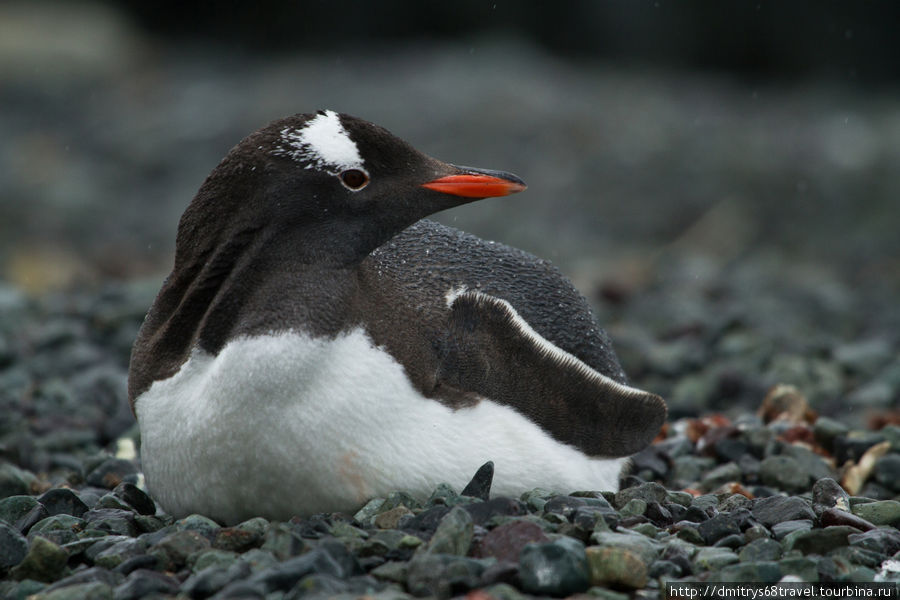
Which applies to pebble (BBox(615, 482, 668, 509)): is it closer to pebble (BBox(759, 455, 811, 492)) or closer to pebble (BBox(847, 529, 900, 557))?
pebble (BBox(847, 529, 900, 557))

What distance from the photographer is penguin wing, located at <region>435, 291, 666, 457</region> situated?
15.2 feet

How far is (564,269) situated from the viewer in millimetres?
13156

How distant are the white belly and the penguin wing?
152 mm

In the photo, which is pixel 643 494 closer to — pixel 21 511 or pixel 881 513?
pixel 881 513

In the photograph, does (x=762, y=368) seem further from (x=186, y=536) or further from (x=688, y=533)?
(x=186, y=536)

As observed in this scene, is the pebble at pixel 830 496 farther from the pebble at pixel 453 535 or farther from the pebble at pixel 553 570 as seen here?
the pebble at pixel 453 535

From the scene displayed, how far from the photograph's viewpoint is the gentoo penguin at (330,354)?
13.7ft

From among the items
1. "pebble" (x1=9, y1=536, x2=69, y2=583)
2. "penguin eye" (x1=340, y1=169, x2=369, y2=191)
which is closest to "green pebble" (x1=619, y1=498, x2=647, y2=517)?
"penguin eye" (x1=340, y1=169, x2=369, y2=191)

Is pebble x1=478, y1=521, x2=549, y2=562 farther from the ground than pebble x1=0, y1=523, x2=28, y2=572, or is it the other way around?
pebble x1=478, y1=521, x2=549, y2=562

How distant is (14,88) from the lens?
73.6 ft

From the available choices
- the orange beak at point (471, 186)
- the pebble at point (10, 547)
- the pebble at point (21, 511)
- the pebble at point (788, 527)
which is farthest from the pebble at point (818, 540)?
the pebble at point (21, 511)

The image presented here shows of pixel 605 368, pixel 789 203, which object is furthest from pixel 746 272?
pixel 605 368

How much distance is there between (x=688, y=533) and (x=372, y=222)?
162 centimetres

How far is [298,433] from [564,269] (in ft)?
30.3
